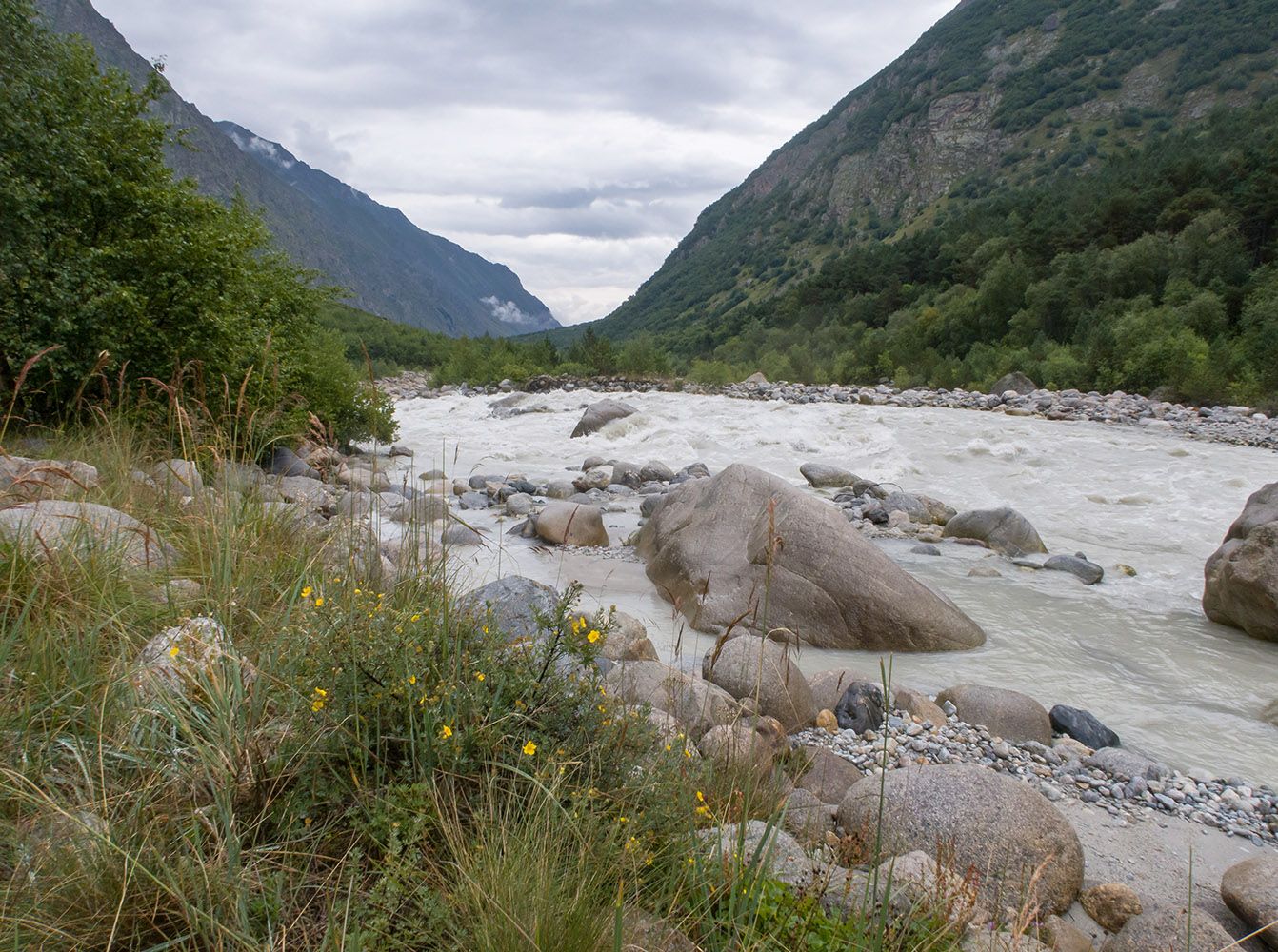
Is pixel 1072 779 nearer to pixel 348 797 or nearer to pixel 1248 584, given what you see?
pixel 1248 584

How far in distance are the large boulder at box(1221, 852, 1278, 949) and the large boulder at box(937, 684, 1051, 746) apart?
1584mm

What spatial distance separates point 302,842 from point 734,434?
16.5 metres

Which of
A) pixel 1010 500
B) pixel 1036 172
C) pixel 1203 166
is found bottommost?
pixel 1010 500

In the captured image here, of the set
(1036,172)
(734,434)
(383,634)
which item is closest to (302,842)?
(383,634)

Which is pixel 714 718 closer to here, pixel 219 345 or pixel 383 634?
pixel 383 634

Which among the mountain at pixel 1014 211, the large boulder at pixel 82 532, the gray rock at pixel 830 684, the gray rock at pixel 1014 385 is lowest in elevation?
the gray rock at pixel 830 684

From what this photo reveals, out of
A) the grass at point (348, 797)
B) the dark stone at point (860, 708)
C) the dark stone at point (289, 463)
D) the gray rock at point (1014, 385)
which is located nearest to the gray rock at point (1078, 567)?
the dark stone at point (860, 708)

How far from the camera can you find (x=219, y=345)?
26.5 ft

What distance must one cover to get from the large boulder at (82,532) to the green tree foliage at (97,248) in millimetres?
3183

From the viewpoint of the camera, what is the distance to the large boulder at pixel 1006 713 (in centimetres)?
434

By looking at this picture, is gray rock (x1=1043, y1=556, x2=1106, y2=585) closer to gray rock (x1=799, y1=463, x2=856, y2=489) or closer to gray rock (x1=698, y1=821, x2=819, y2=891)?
gray rock (x1=799, y1=463, x2=856, y2=489)

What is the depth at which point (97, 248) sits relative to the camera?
7.71m

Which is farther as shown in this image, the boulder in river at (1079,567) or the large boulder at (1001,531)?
the large boulder at (1001,531)

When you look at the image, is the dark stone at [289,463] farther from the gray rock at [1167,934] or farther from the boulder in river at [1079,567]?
the gray rock at [1167,934]
